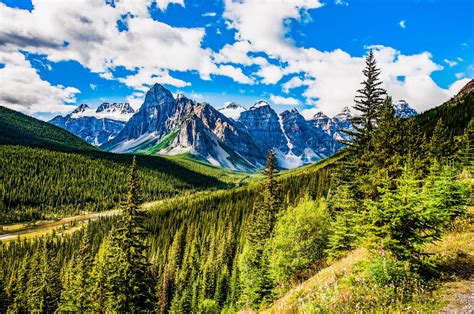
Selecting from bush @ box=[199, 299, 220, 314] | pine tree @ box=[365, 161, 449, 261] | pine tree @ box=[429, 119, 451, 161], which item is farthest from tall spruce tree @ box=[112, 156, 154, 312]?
pine tree @ box=[429, 119, 451, 161]

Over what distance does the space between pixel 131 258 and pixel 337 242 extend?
1998cm

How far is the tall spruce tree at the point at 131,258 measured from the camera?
30.9 meters

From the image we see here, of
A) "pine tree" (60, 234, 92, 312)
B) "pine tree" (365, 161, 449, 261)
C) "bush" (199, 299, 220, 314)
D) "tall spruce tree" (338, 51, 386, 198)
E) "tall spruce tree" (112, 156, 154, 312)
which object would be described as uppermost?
"tall spruce tree" (338, 51, 386, 198)

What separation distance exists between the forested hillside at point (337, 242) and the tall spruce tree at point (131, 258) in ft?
0.33

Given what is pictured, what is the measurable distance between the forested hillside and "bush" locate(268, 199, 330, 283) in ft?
0.46

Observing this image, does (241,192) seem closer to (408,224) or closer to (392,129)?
(392,129)

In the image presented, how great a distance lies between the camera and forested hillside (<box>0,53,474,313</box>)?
32.1ft

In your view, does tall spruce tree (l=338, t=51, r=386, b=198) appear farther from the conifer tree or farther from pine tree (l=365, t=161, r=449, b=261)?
pine tree (l=365, t=161, r=449, b=261)

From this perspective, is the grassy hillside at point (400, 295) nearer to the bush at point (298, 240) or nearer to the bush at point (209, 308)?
the bush at point (298, 240)

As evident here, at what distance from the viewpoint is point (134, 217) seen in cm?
3152

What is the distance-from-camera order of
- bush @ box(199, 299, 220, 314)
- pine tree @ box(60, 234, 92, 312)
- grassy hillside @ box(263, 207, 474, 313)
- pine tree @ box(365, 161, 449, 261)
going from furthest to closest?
bush @ box(199, 299, 220, 314) → pine tree @ box(60, 234, 92, 312) → pine tree @ box(365, 161, 449, 261) → grassy hillside @ box(263, 207, 474, 313)

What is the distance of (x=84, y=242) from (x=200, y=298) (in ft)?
115

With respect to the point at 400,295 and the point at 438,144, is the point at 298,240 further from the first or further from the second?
the point at 438,144

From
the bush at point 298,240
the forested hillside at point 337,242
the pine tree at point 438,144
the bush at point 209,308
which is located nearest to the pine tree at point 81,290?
the forested hillside at point 337,242
